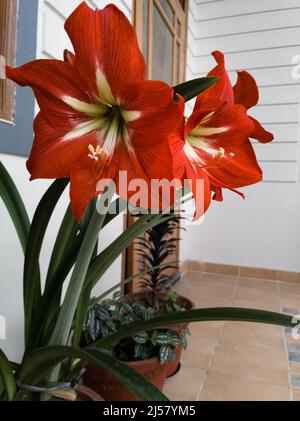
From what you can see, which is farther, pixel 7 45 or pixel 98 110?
pixel 7 45

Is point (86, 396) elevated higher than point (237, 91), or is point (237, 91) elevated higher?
point (237, 91)

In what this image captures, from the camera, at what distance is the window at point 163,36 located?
82.7 inches

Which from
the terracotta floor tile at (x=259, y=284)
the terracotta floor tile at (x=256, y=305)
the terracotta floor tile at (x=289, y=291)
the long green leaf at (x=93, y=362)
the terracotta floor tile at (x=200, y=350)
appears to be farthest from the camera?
the terracotta floor tile at (x=259, y=284)

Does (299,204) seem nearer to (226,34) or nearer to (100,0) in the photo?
(226,34)

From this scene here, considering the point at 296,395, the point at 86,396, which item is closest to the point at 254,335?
the point at 296,395

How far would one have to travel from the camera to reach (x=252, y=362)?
1.73 metres

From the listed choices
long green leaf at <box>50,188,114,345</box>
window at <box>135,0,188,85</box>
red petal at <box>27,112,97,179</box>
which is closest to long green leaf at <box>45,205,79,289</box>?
long green leaf at <box>50,188,114,345</box>

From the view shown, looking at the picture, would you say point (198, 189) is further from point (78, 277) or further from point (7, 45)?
point (7, 45)

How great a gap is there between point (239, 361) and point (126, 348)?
0.75 meters

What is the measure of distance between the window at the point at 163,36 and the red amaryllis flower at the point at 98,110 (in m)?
1.86

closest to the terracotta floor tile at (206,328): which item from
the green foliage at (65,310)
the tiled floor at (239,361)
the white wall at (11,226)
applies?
the tiled floor at (239,361)

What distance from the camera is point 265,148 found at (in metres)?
3.34

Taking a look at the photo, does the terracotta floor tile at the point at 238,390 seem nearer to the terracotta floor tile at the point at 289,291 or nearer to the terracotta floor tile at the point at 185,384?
the terracotta floor tile at the point at 185,384
